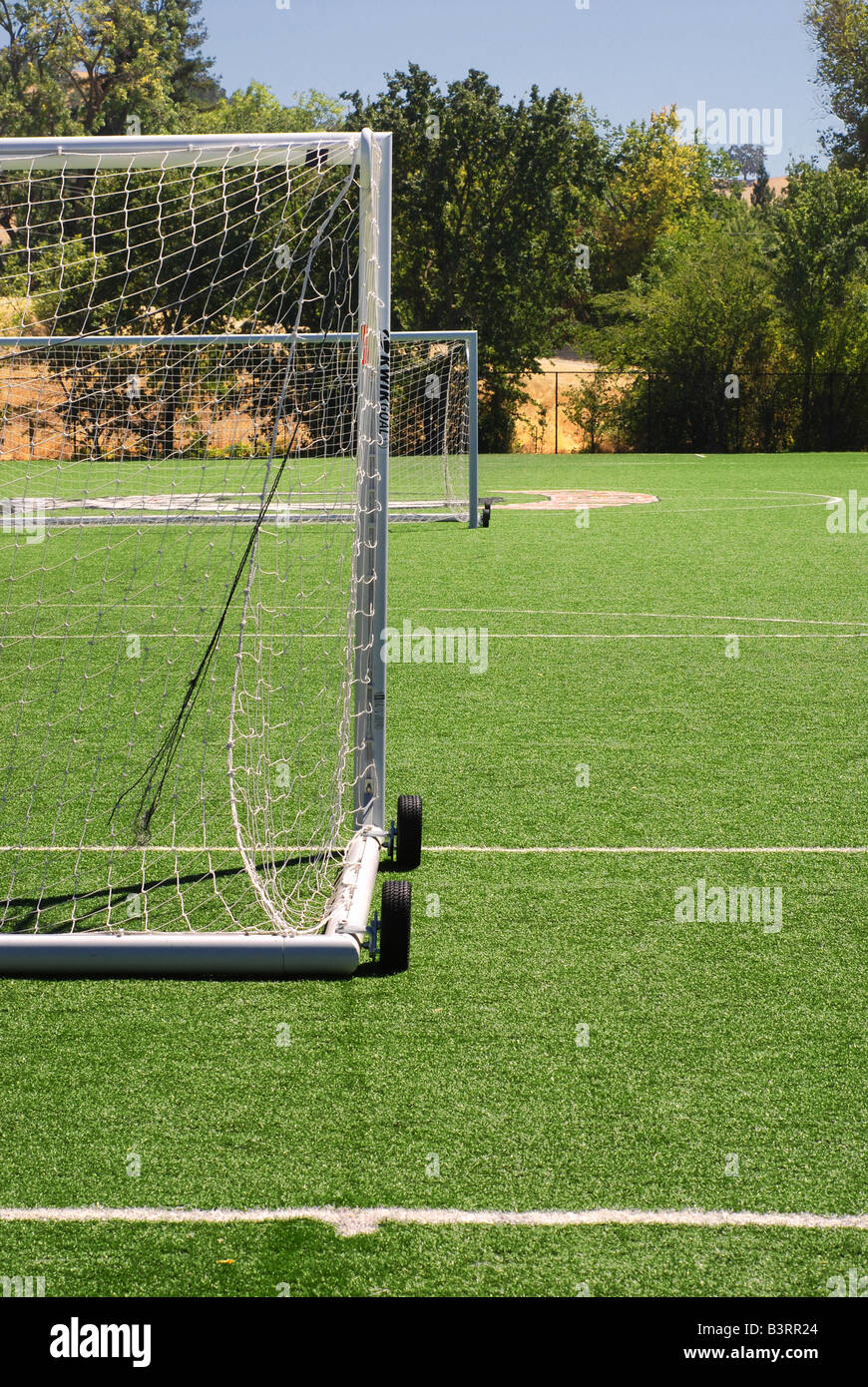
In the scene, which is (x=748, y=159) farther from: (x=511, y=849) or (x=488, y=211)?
(x=511, y=849)

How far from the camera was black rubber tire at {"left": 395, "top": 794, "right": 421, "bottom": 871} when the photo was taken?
4.80 meters

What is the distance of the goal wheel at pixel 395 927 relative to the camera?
391cm

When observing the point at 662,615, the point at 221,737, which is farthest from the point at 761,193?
the point at 221,737

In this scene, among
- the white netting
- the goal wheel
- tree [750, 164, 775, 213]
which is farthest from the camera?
tree [750, 164, 775, 213]

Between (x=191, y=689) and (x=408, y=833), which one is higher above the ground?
(x=191, y=689)

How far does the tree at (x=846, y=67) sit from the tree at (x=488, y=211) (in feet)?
60.6

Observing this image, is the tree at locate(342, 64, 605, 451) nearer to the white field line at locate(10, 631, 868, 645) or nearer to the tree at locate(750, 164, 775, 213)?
the white field line at locate(10, 631, 868, 645)

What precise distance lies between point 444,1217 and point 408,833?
7.07 feet

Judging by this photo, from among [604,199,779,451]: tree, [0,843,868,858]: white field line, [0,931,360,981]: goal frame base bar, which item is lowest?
[0,843,868,858]: white field line

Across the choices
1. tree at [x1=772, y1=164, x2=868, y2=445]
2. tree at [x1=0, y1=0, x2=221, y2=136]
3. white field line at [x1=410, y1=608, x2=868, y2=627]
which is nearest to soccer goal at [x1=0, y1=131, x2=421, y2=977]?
white field line at [x1=410, y1=608, x2=868, y2=627]

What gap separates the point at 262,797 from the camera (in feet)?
18.6

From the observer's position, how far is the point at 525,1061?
3.46 m

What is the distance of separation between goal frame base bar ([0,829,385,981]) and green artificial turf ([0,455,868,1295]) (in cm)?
23
